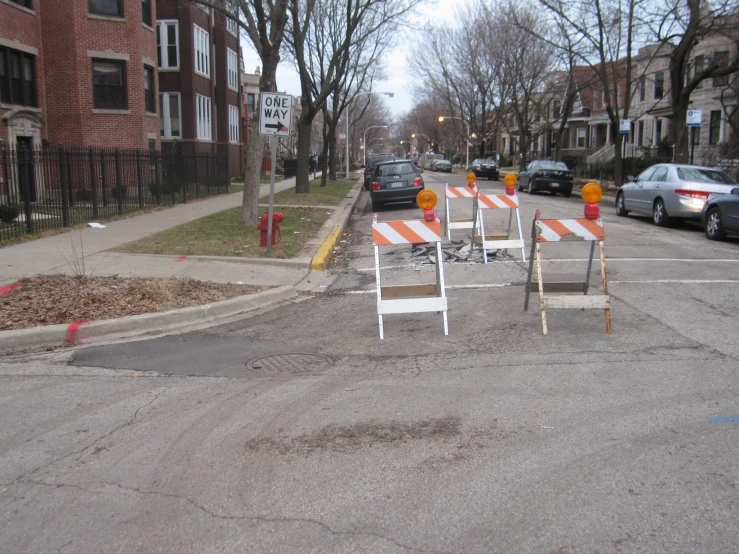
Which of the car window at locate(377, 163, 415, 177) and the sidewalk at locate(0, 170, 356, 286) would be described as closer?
the sidewalk at locate(0, 170, 356, 286)

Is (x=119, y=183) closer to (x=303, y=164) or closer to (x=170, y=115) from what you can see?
(x=303, y=164)

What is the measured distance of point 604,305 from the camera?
278 inches

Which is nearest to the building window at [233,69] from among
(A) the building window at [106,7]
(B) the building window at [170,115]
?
(B) the building window at [170,115]

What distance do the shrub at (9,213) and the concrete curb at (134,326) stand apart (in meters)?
7.60

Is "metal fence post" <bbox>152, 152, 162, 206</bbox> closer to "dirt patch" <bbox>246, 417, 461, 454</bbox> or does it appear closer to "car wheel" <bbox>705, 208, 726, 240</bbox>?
"car wheel" <bbox>705, 208, 726, 240</bbox>

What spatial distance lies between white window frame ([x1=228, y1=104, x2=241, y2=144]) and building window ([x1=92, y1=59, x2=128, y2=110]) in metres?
14.5

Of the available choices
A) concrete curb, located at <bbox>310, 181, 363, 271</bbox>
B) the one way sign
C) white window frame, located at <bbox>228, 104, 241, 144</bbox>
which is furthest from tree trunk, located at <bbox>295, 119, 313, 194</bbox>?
the one way sign

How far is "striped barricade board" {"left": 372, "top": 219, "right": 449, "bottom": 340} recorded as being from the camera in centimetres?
712

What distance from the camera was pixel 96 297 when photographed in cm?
809

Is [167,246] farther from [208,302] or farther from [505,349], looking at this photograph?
[505,349]

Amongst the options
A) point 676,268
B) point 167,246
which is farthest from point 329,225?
point 676,268

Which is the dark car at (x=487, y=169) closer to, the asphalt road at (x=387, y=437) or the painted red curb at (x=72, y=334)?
the asphalt road at (x=387, y=437)

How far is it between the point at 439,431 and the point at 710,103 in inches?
1509

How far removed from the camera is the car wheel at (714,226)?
45.3 feet
